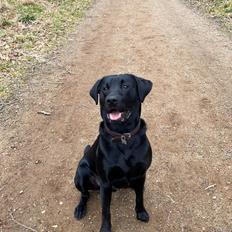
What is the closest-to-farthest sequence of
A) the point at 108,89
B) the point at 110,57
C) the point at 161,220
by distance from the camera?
1. the point at 108,89
2. the point at 161,220
3. the point at 110,57

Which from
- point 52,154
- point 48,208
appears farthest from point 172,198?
point 52,154

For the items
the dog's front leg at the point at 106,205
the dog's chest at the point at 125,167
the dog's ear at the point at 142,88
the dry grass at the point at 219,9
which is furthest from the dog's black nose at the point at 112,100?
the dry grass at the point at 219,9

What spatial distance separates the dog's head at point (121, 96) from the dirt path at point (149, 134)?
1445mm

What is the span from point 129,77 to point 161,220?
6.02ft

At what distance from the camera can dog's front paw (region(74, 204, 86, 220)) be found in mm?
4996

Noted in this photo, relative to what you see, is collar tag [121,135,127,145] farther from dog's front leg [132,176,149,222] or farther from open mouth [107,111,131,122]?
dog's front leg [132,176,149,222]

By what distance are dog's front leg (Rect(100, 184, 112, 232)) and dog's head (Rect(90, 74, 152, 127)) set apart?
769 millimetres

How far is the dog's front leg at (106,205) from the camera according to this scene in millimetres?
4504

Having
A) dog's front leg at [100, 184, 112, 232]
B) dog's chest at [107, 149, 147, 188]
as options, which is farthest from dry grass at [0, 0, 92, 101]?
dog's chest at [107, 149, 147, 188]

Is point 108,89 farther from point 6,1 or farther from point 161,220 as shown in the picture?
point 6,1

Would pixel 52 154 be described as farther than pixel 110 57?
No

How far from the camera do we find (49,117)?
740 centimetres

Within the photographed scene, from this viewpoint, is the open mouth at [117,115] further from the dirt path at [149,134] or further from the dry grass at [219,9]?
the dry grass at [219,9]

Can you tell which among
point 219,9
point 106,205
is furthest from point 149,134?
point 219,9
